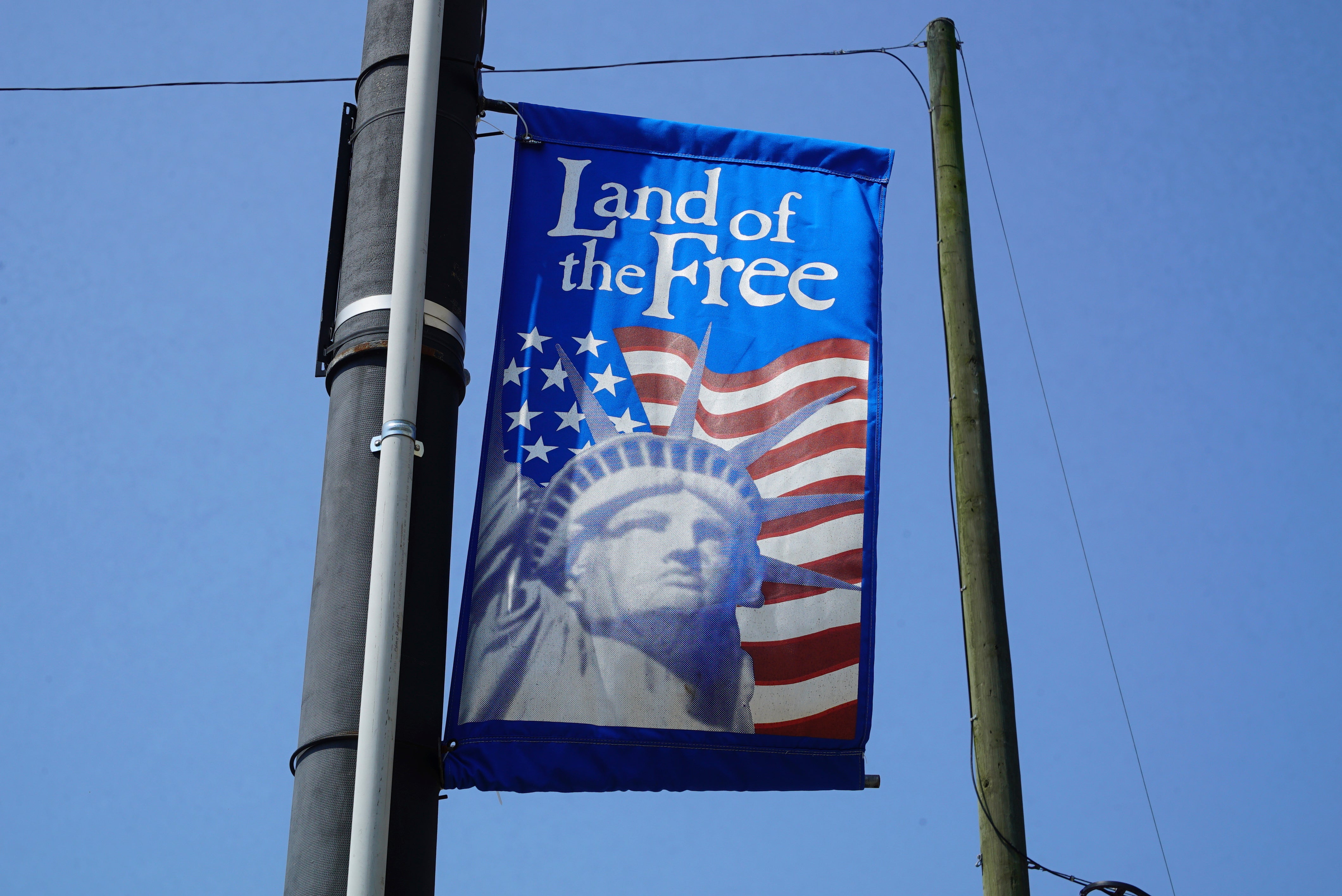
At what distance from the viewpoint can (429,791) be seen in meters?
3.80

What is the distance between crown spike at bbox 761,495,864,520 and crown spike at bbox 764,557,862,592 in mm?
181

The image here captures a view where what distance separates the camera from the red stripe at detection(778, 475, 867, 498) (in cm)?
518

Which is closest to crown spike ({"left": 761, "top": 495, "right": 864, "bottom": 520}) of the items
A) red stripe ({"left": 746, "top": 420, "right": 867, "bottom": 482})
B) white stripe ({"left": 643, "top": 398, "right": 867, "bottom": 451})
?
red stripe ({"left": 746, "top": 420, "right": 867, "bottom": 482})

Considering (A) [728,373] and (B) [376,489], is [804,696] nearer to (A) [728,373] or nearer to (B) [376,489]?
(A) [728,373]

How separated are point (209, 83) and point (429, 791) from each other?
4499 mm

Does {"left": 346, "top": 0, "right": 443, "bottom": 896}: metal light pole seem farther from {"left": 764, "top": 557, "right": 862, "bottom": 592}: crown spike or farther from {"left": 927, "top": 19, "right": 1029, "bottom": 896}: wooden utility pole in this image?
{"left": 927, "top": 19, "right": 1029, "bottom": 896}: wooden utility pole

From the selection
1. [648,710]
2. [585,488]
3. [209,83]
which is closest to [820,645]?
[648,710]

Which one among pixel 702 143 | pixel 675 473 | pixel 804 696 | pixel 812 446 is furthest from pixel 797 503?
pixel 702 143

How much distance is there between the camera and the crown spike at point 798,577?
5004mm

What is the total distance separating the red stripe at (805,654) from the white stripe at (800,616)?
17 mm

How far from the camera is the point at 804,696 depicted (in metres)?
4.89

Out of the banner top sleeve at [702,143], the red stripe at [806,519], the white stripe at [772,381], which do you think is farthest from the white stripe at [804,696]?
the banner top sleeve at [702,143]

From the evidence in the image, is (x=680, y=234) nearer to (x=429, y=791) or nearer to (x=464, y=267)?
(x=464, y=267)

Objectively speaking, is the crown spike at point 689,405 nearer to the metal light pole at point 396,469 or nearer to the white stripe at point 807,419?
the white stripe at point 807,419
